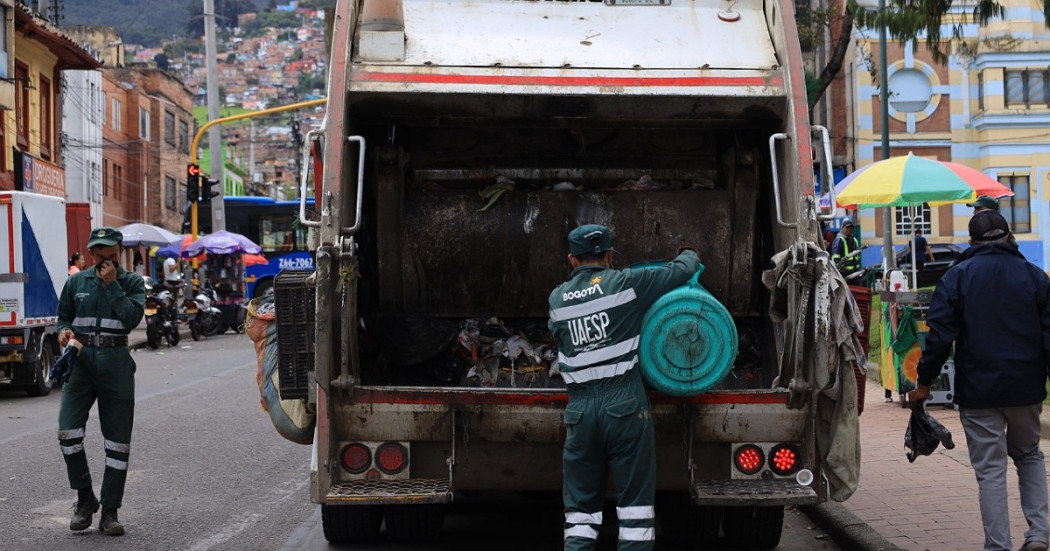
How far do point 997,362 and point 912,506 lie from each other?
6.14ft

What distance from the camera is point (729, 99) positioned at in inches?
221

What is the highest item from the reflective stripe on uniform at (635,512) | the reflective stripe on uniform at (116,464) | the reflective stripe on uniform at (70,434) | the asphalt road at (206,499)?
the reflective stripe on uniform at (70,434)

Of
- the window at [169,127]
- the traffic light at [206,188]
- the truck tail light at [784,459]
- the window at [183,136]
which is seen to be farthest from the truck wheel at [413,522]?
the window at [183,136]

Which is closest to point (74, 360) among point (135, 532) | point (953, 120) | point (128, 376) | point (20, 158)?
point (128, 376)

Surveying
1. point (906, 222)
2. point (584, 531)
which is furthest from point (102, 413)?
point (906, 222)

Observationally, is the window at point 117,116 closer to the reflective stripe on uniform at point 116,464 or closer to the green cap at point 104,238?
the green cap at point 104,238

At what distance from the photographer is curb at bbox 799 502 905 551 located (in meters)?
6.09

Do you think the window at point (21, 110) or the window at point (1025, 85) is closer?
the window at point (21, 110)

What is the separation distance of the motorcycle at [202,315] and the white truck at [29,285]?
9.54 metres

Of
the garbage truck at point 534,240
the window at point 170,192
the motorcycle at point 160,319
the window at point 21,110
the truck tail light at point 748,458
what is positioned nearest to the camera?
the garbage truck at point 534,240

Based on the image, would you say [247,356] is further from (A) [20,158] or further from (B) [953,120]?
(B) [953,120]

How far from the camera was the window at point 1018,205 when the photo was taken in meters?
35.1

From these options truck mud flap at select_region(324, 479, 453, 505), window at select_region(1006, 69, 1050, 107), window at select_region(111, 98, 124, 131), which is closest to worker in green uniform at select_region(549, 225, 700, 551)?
truck mud flap at select_region(324, 479, 453, 505)

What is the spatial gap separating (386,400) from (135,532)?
7.56 feet
